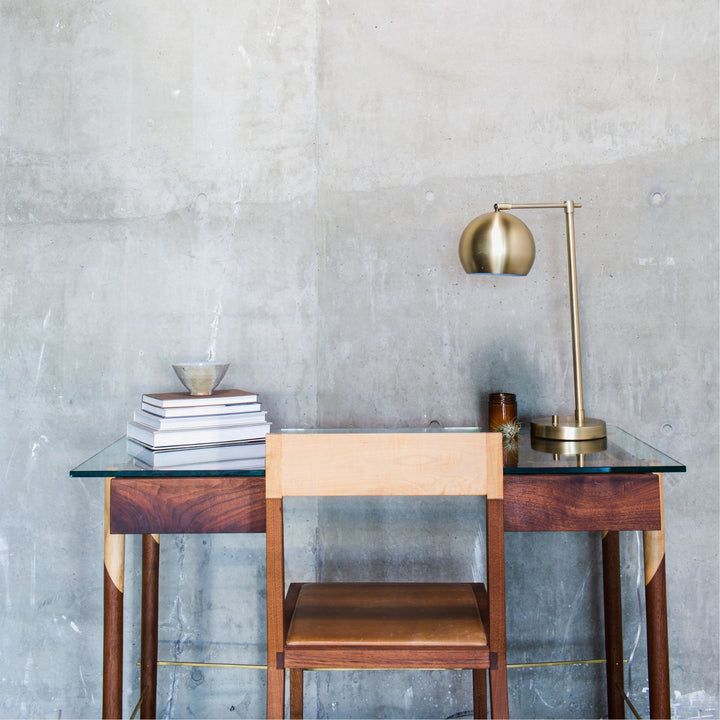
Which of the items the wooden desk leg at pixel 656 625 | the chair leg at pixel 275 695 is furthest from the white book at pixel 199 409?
the wooden desk leg at pixel 656 625

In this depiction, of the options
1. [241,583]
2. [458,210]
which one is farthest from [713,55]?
[241,583]

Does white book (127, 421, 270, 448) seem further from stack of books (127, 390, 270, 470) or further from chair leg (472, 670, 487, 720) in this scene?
chair leg (472, 670, 487, 720)

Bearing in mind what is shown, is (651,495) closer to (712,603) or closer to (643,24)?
(712,603)

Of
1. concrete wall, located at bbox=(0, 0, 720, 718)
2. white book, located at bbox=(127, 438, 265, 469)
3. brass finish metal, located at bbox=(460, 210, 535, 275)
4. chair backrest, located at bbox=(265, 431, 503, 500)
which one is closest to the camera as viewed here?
chair backrest, located at bbox=(265, 431, 503, 500)

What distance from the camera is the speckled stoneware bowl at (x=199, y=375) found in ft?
6.17

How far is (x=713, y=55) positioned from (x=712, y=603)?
1736 millimetres

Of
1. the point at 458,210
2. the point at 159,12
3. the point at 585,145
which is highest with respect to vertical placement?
the point at 159,12

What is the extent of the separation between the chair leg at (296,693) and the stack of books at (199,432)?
0.65 metres

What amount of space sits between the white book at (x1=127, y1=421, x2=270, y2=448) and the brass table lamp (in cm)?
74

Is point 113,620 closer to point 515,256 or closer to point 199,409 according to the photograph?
point 199,409

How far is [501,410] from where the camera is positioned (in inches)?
77.2

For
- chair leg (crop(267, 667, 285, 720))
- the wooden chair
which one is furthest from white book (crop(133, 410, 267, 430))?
chair leg (crop(267, 667, 285, 720))

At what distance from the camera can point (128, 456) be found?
1.70 metres

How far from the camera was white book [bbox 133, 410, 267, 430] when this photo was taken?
1703 mm
